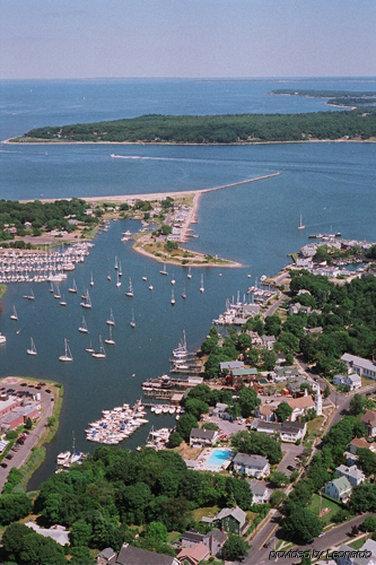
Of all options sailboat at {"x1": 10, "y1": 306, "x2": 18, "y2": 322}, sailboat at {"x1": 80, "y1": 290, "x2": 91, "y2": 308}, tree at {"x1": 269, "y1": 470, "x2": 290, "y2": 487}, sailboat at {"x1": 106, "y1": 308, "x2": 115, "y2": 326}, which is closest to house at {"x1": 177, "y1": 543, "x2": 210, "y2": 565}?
tree at {"x1": 269, "y1": 470, "x2": 290, "y2": 487}

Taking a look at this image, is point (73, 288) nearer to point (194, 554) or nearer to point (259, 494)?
point (259, 494)

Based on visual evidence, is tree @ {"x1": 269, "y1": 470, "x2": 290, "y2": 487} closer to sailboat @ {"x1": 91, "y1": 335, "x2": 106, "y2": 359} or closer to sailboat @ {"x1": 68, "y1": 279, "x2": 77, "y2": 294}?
sailboat @ {"x1": 91, "y1": 335, "x2": 106, "y2": 359}

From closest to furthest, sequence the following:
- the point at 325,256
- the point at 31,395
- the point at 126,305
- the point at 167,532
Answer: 1. the point at 167,532
2. the point at 31,395
3. the point at 126,305
4. the point at 325,256

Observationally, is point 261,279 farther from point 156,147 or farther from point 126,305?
point 156,147

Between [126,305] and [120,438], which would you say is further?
[126,305]

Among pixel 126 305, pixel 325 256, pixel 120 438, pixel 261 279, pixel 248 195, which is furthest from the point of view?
pixel 248 195

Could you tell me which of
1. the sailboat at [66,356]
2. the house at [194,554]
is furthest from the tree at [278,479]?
the sailboat at [66,356]

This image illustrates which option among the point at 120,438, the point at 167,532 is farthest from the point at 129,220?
the point at 167,532
